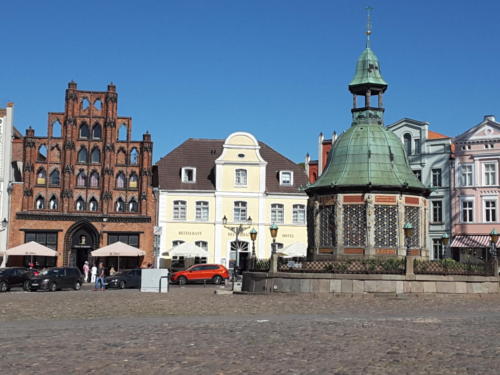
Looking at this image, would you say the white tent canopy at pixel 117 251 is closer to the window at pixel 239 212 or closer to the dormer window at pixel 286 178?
the window at pixel 239 212

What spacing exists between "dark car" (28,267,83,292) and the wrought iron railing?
1930 cm

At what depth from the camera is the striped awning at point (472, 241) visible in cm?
5284

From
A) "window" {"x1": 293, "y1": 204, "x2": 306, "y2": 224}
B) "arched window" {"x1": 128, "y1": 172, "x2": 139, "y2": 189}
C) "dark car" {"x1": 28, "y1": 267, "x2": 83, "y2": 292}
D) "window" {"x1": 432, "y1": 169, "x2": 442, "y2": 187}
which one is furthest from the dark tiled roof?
"dark car" {"x1": 28, "y1": 267, "x2": 83, "y2": 292}

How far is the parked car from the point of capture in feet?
146

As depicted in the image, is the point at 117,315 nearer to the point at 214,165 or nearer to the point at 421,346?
the point at 421,346

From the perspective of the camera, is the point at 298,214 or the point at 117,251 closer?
the point at 117,251

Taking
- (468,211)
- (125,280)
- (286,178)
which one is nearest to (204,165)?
(286,178)

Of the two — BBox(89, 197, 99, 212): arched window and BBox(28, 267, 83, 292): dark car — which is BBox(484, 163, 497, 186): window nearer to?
BBox(89, 197, 99, 212): arched window

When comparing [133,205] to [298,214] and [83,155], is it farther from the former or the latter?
[298,214]

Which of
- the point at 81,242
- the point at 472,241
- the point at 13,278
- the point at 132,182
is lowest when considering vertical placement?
the point at 13,278

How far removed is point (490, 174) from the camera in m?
53.9

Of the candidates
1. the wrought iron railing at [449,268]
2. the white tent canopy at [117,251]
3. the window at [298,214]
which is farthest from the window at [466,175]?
the wrought iron railing at [449,268]

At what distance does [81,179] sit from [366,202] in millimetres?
29387

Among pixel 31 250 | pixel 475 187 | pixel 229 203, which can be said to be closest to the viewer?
pixel 31 250
